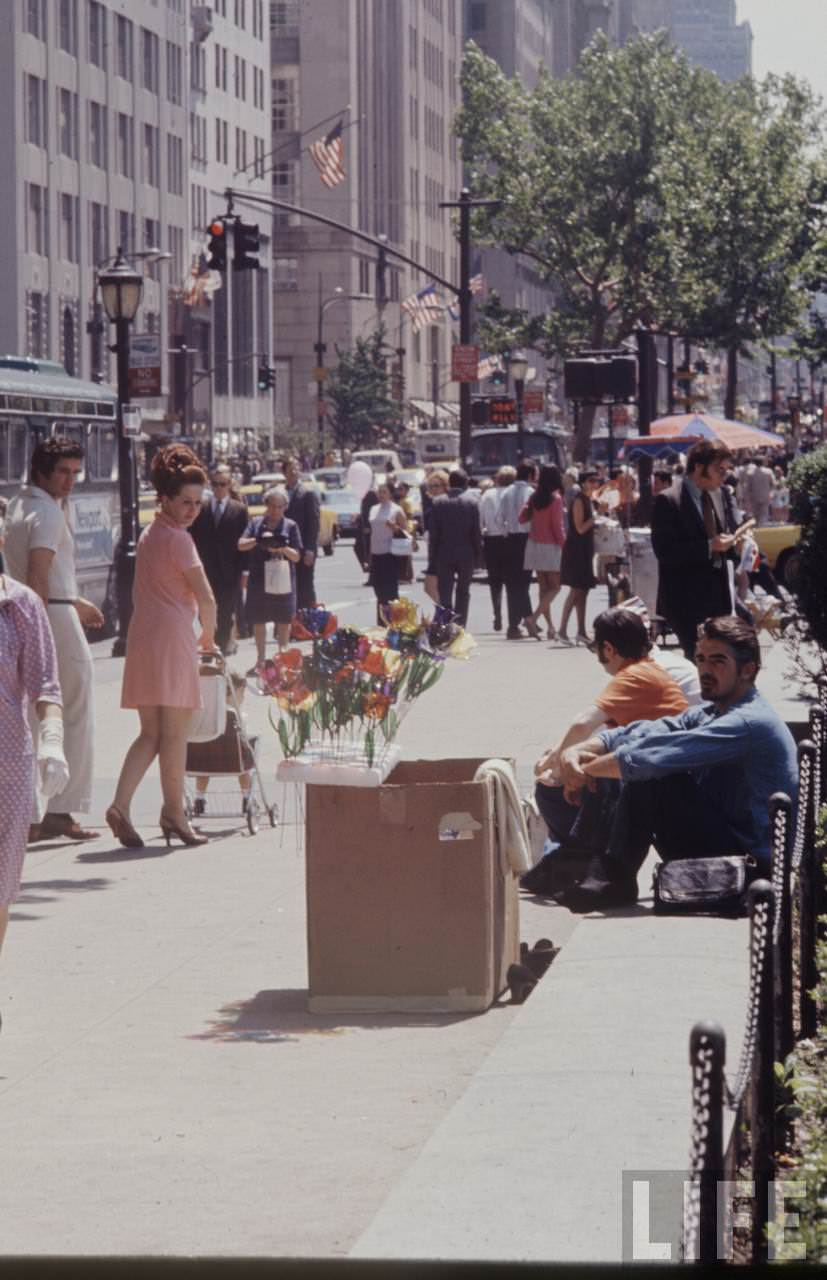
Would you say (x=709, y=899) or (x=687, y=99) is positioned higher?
(x=687, y=99)

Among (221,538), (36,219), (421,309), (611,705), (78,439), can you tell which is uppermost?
(36,219)

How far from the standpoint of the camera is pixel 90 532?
2778 cm

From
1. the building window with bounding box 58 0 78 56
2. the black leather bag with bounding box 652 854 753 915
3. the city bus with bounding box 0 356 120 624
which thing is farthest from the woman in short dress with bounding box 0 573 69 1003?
the building window with bounding box 58 0 78 56

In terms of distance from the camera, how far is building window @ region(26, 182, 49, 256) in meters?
76.8

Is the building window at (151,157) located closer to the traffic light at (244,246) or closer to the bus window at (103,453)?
the traffic light at (244,246)

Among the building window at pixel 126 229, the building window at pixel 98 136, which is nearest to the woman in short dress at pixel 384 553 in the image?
the building window at pixel 98 136

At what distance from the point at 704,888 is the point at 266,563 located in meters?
14.0

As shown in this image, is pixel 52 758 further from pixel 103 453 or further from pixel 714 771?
pixel 103 453

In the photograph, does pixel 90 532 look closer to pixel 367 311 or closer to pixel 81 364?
pixel 81 364

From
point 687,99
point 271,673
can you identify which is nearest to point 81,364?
point 687,99

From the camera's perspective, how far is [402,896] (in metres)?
8.16

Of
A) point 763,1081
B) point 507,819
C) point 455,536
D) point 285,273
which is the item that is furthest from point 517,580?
point 285,273

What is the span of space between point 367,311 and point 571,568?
10534cm

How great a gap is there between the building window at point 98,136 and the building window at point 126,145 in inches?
92.7
